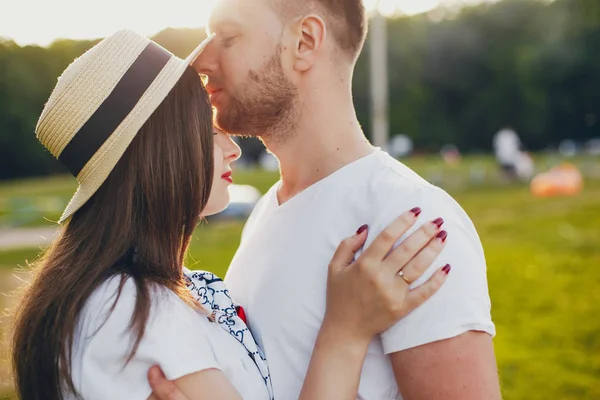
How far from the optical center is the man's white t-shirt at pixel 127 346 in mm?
1947

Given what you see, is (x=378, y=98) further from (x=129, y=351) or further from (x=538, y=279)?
(x=129, y=351)

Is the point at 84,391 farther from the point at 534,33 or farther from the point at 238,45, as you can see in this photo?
the point at 534,33

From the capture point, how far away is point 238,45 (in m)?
2.55

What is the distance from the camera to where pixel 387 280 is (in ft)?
6.55

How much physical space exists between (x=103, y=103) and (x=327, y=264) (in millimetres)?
846

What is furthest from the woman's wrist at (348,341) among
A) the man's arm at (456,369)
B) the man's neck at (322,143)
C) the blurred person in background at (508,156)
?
the blurred person in background at (508,156)

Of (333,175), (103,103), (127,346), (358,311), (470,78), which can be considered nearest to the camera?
(127,346)

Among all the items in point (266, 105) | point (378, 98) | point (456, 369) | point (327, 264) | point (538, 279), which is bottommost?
point (538, 279)

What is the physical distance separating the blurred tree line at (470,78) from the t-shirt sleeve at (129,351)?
3739 cm

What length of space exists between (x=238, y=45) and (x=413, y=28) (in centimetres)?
5384

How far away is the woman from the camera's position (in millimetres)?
1979

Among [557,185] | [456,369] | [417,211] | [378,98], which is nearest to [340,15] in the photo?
[417,211]

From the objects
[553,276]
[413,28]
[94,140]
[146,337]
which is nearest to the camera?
[146,337]

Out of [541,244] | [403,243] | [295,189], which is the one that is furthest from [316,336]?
[541,244]
